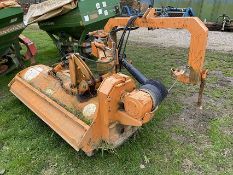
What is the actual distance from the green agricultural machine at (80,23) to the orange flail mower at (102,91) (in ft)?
4.08

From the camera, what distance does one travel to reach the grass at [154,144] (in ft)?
11.0

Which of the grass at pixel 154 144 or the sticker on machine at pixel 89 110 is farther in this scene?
the sticker on machine at pixel 89 110

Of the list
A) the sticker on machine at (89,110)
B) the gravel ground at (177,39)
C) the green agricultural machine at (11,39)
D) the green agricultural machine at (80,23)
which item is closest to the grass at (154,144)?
the sticker on machine at (89,110)

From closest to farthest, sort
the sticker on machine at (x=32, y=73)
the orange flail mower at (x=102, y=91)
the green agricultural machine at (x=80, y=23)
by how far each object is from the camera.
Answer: the orange flail mower at (x=102, y=91), the sticker on machine at (x=32, y=73), the green agricultural machine at (x=80, y=23)

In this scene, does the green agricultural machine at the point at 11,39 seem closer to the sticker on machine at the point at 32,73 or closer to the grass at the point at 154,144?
the sticker on machine at the point at 32,73

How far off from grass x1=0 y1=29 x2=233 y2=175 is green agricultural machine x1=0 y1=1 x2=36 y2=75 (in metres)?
1.16

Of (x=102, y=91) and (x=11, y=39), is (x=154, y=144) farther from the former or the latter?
(x=11, y=39)

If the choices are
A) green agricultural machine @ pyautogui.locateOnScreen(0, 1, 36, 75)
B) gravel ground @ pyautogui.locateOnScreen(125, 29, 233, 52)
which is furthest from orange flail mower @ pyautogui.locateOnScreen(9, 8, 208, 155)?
gravel ground @ pyautogui.locateOnScreen(125, 29, 233, 52)

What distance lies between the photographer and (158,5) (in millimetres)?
12750

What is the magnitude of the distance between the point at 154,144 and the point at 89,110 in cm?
91

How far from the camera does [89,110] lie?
3553 mm

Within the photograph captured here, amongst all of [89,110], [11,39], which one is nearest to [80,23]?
[11,39]

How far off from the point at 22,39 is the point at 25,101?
304 cm

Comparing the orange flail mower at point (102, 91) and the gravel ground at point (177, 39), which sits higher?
the orange flail mower at point (102, 91)
